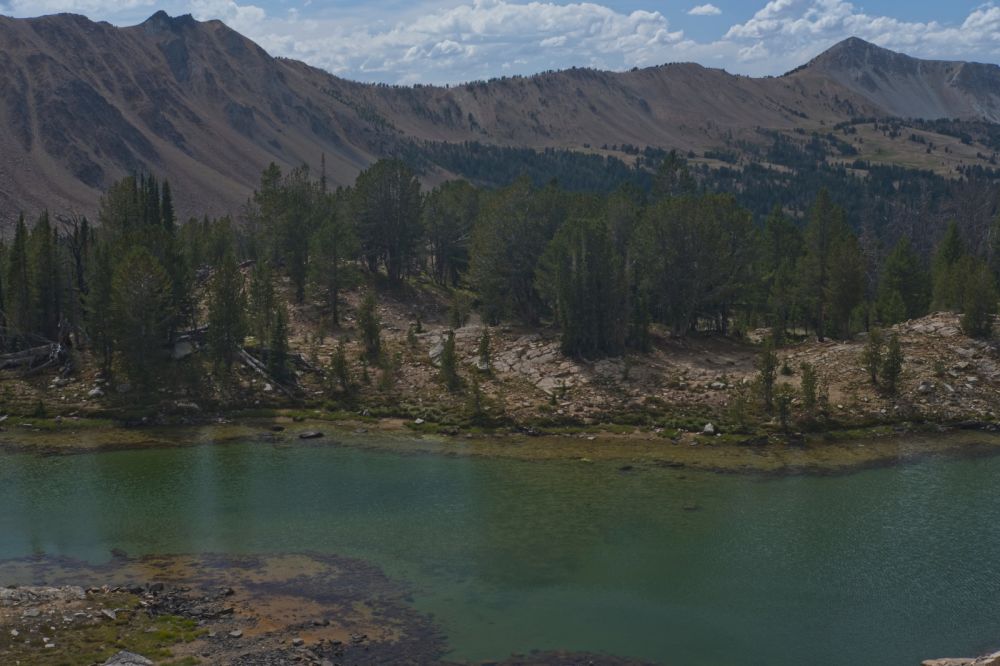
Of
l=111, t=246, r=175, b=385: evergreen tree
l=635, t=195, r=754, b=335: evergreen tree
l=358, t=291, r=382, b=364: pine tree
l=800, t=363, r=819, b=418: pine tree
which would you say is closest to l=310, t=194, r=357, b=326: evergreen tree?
l=358, t=291, r=382, b=364: pine tree

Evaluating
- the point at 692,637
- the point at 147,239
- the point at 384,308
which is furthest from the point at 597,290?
the point at 692,637

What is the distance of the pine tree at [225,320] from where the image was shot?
64562 millimetres

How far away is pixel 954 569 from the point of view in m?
38.2

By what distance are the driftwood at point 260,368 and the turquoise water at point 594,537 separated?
822cm

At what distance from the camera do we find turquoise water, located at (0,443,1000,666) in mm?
33156

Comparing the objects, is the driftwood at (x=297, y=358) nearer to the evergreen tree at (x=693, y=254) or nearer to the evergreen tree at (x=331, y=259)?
the evergreen tree at (x=331, y=259)

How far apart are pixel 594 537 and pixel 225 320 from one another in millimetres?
33374

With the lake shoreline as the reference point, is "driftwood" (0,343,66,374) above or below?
above

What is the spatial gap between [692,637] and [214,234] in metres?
70.6

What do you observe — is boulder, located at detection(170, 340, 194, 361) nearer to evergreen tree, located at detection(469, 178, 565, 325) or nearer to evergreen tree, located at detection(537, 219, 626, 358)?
evergreen tree, located at detection(469, 178, 565, 325)

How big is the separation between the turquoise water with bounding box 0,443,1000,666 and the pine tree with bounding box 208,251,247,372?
34.8ft

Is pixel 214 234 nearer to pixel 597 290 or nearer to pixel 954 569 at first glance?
pixel 597 290

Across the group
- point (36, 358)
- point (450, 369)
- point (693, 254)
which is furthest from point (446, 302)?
point (36, 358)

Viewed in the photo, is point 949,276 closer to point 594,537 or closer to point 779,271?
point 779,271
